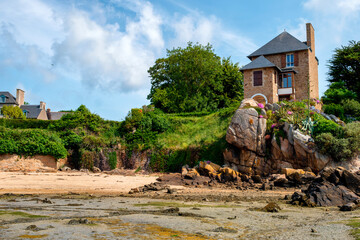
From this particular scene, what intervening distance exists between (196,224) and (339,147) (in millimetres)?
15396

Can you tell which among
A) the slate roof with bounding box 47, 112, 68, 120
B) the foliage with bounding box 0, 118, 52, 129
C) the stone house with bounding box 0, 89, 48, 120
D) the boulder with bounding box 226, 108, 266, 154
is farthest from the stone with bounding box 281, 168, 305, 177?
the slate roof with bounding box 47, 112, 68, 120

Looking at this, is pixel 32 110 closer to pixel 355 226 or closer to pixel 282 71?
pixel 282 71

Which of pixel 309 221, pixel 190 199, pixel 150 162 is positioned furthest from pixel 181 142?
pixel 309 221

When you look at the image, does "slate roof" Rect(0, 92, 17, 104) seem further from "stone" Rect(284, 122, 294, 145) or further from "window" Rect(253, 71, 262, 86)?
"stone" Rect(284, 122, 294, 145)

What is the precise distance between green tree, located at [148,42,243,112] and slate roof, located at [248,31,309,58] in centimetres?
574

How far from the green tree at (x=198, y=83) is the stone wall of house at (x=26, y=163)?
1902cm

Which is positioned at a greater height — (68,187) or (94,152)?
(94,152)

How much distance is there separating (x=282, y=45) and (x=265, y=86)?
20.3ft

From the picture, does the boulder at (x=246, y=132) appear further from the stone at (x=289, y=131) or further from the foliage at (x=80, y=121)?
the foliage at (x=80, y=121)

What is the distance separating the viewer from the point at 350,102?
31906 millimetres

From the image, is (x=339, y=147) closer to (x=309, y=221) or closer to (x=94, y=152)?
(x=309, y=221)

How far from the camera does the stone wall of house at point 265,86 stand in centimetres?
3494

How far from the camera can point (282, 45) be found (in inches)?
1501

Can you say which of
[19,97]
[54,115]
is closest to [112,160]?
[54,115]
